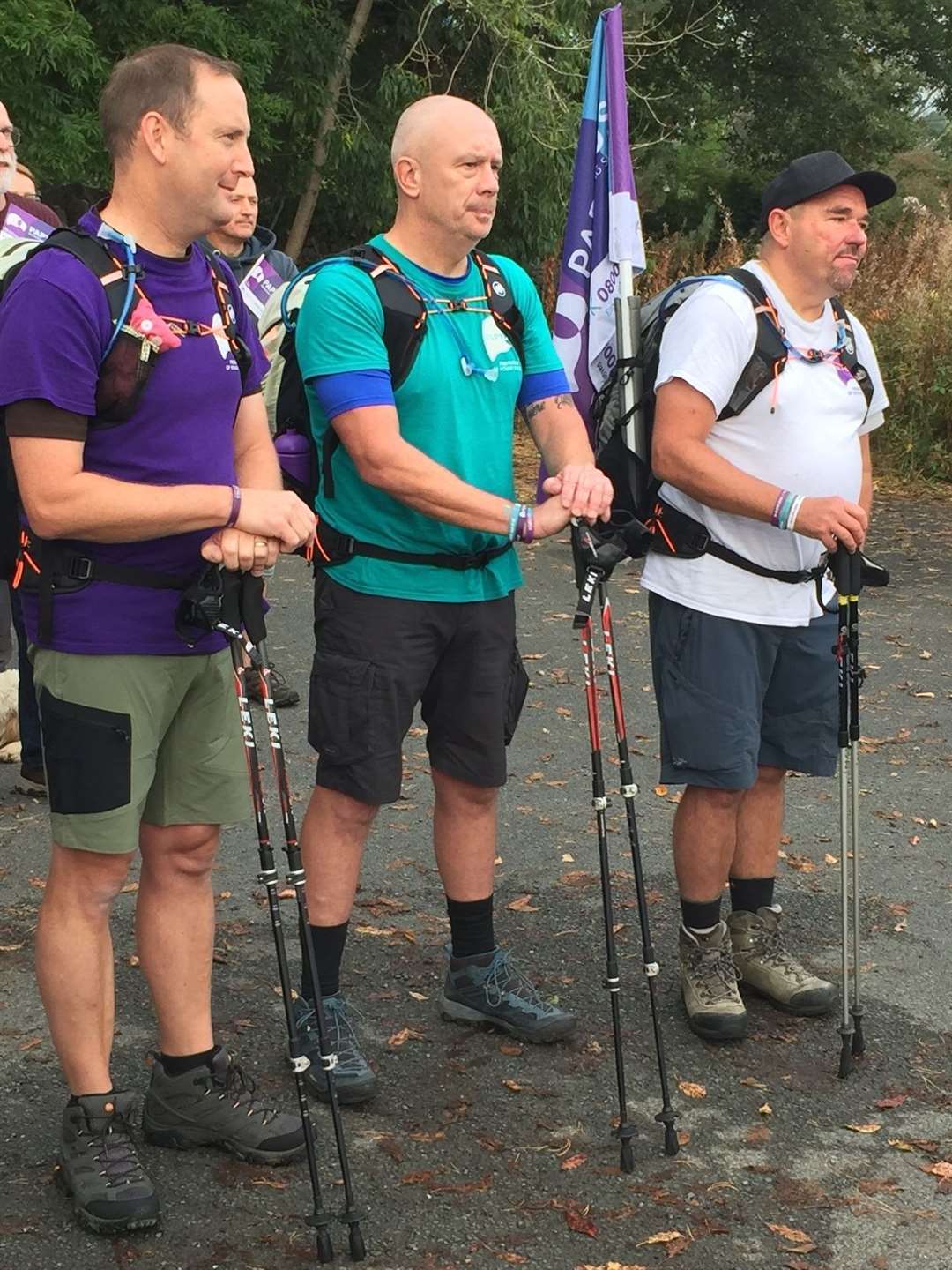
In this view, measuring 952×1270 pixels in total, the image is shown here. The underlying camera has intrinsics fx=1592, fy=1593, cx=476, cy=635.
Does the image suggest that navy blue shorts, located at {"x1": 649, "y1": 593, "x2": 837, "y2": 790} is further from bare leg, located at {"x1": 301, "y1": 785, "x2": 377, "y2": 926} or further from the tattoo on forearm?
bare leg, located at {"x1": 301, "y1": 785, "x2": 377, "y2": 926}

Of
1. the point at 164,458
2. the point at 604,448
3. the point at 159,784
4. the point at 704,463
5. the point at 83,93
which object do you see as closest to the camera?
the point at 164,458

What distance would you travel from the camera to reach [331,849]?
13.2 feet

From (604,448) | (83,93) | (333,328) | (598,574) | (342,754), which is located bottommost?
(342,754)

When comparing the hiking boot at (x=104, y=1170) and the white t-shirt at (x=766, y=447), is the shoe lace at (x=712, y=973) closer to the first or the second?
the white t-shirt at (x=766, y=447)

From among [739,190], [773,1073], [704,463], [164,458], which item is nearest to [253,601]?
[164,458]

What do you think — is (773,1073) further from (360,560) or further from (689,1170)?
(360,560)

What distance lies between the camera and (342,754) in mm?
3971

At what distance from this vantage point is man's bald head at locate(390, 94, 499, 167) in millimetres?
3857

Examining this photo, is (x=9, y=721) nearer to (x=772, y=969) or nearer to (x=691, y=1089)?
(x=772, y=969)

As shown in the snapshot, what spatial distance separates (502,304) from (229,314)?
2.98ft

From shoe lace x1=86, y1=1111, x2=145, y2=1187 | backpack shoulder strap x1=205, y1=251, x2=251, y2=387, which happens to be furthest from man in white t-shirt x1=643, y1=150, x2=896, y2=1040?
shoe lace x1=86, y1=1111, x2=145, y2=1187

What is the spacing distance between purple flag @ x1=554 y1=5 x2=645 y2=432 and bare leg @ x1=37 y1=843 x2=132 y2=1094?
2078 millimetres

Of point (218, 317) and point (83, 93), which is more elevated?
point (83, 93)

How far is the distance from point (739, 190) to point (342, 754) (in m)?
30.1
